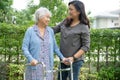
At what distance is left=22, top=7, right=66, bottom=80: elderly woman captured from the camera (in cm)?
445

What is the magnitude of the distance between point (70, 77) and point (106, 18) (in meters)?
A: 40.1

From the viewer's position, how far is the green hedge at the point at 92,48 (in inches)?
324

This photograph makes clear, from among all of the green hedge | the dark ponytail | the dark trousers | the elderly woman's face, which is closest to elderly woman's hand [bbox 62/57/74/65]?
the dark trousers

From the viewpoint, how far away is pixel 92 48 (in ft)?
29.2

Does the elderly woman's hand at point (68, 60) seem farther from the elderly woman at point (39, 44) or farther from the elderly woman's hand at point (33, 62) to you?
the elderly woman's hand at point (33, 62)

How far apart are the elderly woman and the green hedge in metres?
3.50

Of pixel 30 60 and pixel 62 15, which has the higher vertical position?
pixel 62 15

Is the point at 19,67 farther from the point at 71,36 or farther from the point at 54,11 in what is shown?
the point at 54,11

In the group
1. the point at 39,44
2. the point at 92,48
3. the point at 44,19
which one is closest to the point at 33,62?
the point at 39,44

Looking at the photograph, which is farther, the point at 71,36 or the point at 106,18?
the point at 106,18

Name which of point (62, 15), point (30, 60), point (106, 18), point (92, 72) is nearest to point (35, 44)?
point (30, 60)

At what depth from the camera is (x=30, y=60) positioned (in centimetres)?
431

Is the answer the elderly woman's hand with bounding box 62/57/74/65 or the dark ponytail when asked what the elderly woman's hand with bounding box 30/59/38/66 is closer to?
the elderly woman's hand with bounding box 62/57/74/65

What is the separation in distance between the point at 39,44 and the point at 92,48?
15.0 feet
